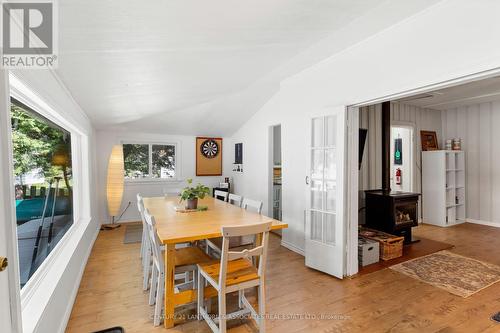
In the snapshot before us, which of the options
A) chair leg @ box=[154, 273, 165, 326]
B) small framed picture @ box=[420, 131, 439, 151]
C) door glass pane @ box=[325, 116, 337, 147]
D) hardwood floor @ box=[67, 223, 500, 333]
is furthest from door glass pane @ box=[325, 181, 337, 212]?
small framed picture @ box=[420, 131, 439, 151]

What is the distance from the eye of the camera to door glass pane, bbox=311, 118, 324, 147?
3.23 metres

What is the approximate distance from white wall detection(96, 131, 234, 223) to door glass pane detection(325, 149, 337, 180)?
248cm

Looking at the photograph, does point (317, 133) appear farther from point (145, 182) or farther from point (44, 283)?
point (145, 182)

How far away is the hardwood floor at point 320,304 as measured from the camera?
2.10m

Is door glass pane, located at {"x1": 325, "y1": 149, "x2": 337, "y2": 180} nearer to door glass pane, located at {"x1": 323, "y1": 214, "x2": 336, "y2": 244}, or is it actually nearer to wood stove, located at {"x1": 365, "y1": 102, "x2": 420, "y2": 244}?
door glass pane, located at {"x1": 323, "y1": 214, "x2": 336, "y2": 244}

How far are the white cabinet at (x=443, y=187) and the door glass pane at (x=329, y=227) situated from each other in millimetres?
3511

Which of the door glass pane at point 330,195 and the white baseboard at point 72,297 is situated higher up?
the door glass pane at point 330,195

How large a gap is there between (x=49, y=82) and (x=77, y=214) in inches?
94.8

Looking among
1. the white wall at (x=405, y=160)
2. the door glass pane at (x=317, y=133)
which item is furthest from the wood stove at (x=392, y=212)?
the white wall at (x=405, y=160)

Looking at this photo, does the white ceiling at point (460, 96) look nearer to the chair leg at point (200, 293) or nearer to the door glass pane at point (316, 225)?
the door glass pane at point (316, 225)

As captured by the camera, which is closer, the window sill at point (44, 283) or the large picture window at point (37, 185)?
the window sill at point (44, 283)

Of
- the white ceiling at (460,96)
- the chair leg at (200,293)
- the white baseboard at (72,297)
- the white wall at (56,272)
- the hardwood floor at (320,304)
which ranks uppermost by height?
the white ceiling at (460,96)

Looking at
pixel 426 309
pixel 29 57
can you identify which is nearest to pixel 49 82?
pixel 29 57

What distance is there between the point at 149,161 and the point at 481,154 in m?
7.07
